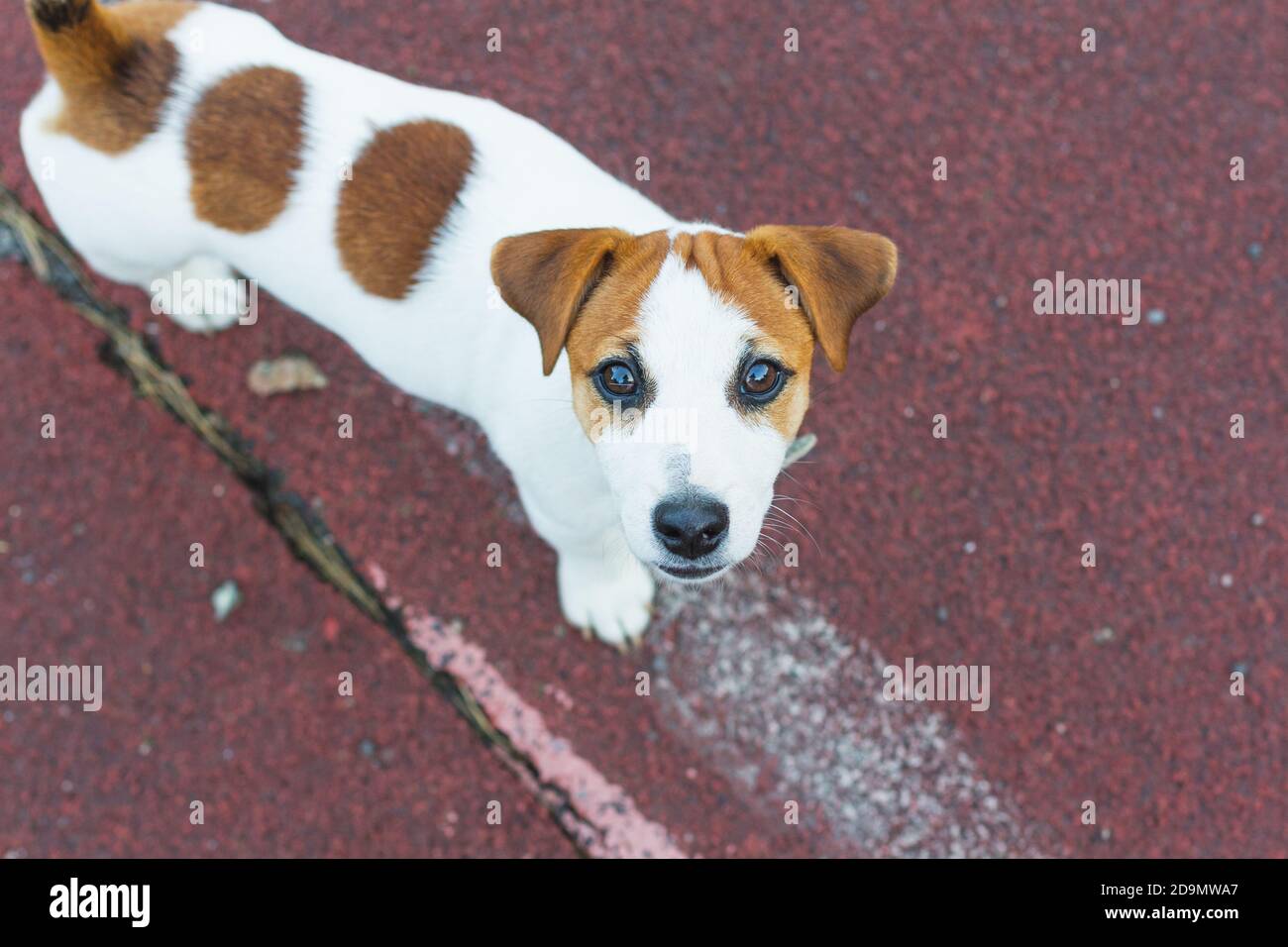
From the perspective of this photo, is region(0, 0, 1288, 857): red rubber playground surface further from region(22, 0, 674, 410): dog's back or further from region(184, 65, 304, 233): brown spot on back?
region(184, 65, 304, 233): brown spot on back

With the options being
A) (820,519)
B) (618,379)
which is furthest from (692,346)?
(820,519)

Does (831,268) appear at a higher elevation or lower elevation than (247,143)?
lower

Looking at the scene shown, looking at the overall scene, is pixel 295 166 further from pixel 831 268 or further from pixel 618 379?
pixel 831 268

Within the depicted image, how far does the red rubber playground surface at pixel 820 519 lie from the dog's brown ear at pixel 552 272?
1.83m

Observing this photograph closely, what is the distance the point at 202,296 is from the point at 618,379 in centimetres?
263

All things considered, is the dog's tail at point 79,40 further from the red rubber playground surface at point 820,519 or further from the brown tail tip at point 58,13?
the red rubber playground surface at point 820,519

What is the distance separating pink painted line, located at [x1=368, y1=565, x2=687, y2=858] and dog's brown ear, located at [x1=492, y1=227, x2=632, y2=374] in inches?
80.3

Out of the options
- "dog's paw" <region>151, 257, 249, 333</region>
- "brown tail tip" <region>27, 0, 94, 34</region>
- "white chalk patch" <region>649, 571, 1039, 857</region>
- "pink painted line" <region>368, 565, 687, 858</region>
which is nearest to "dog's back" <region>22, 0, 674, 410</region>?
"brown tail tip" <region>27, 0, 94, 34</region>

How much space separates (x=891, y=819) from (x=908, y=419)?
1.77 m

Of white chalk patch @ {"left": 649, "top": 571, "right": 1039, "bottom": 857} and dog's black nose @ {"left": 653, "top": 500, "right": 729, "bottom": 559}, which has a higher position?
dog's black nose @ {"left": 653, "top": 500, "right": 729, "bottom": 559}

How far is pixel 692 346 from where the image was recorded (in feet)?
8.63

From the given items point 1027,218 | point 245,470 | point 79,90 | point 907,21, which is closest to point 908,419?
point 1027,218

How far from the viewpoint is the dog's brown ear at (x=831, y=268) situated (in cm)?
280

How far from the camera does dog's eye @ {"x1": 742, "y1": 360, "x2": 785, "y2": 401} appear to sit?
274cm
